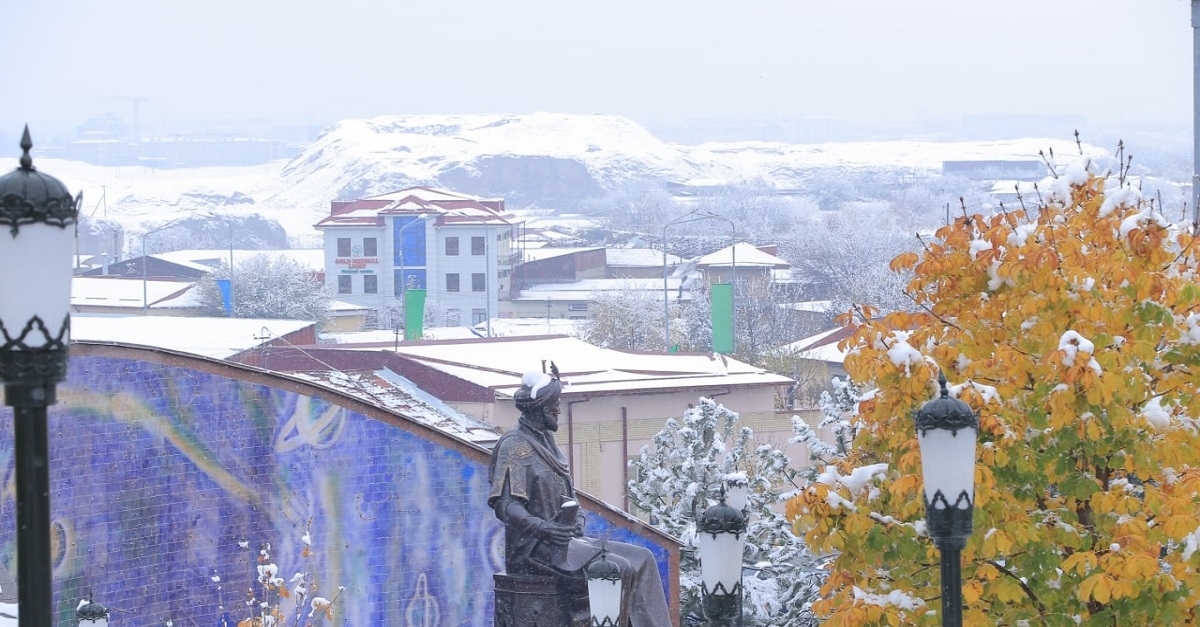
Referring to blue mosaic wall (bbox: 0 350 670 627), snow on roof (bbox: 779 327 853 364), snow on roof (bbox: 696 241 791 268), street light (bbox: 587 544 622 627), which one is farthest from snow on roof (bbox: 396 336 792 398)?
snow on roof (bbox: 696 241 791 268)

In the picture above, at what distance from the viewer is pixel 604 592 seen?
1074 cm

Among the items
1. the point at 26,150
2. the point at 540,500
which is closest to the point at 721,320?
the point at 540,500

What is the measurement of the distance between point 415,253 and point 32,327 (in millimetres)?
116016

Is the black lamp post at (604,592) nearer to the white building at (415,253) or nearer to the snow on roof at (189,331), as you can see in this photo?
the snow on roof at (189,331)

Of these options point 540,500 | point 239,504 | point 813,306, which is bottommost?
point 813,306

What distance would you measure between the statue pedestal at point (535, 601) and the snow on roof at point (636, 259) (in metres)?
119

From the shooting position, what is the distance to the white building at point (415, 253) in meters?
118

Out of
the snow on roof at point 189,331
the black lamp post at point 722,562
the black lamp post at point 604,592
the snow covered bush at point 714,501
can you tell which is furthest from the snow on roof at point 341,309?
the black lamp post at point 604,592

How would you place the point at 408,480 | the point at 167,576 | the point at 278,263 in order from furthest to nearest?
the point at 278,263 < the point at 408,480 < the point at 167,576

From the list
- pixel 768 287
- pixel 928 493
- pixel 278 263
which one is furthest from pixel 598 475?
pixel 278 263

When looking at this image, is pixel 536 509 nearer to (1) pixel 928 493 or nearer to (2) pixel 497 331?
(1) pixel 928 493

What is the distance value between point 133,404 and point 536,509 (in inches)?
346

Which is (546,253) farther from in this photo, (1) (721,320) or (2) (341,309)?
(1) (721,320)

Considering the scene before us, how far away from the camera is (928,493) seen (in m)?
8.16
